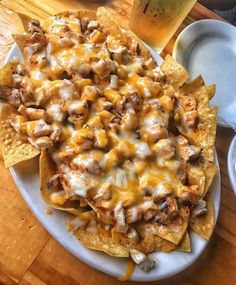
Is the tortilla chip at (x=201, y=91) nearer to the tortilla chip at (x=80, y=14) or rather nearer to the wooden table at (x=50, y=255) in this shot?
the wooden table at (x=50, y=255)

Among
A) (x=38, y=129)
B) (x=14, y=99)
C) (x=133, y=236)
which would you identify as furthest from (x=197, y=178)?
(x=14, y=99)

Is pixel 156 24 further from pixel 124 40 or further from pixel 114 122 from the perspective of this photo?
pixel 114 122

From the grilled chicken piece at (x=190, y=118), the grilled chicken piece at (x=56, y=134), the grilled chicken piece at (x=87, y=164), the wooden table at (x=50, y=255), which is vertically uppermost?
the grilled chicken piece at (x=190, y=118)

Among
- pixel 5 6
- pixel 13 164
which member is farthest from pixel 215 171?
pixel 5 6

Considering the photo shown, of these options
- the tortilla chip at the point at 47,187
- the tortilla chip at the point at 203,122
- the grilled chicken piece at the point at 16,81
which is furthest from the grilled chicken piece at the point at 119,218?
the grilled chicken piece at the point at 16,81

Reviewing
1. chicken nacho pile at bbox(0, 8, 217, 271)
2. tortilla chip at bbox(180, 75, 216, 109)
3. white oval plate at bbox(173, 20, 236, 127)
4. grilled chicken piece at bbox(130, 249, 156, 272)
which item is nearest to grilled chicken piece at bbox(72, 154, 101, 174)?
chicken nacho pile at bbox(0, 8, 217, 271)

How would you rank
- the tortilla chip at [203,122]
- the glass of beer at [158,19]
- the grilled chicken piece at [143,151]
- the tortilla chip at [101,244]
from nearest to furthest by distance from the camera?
the tortilla chip at [101,244] → the grilled chicken piece at [143,151] → the tortilla chip at [203,122] → the glass of beer at [158,19]
